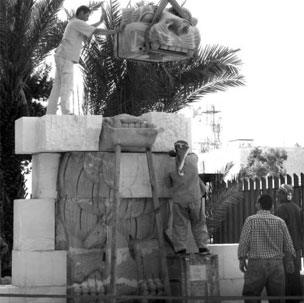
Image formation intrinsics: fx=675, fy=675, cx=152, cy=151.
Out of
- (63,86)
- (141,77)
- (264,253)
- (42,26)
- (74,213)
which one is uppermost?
(42,26)

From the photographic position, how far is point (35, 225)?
25.6ft

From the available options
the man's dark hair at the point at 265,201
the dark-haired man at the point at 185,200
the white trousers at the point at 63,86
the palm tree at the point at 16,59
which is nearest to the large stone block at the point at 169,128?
the dark-haired man at the point at 185,200

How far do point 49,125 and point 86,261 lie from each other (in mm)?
1640

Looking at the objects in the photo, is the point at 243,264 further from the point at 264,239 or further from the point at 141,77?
the point at 141,77

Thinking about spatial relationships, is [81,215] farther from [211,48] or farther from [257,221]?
[211,48]

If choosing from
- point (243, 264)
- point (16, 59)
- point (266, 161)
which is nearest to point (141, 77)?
point (16, 59)

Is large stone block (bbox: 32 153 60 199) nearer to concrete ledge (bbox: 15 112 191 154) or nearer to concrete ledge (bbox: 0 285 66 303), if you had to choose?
concrete ledge (bbox: 15 112 191 154)

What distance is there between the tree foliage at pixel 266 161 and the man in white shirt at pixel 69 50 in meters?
30.4

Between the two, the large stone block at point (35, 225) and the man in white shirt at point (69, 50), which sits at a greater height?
the man in white shirt at point (69, 50)

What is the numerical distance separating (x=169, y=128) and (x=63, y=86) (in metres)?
1.43

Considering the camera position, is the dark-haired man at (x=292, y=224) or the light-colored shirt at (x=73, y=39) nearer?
the light-colored shirt at (x=73, y=39)

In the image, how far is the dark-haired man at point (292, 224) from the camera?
8266 mm

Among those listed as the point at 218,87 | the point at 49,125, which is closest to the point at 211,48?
the point at 218,87

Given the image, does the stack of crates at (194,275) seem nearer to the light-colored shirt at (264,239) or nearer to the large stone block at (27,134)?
the light-colored shirt at (264,239)
